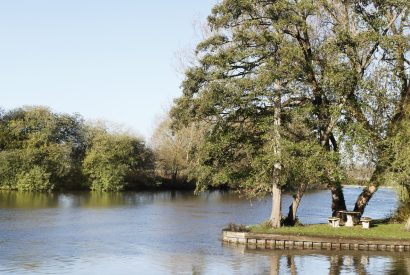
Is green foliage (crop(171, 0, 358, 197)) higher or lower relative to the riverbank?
higher

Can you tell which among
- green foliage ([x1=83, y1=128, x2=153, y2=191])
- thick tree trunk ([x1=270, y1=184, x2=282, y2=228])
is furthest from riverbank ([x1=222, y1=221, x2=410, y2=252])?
green foliage ([x1=83, y1=128, x2=153, y2=191])

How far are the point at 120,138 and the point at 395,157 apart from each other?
2247 inches

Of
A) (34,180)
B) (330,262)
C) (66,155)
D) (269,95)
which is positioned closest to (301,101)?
(269,95)

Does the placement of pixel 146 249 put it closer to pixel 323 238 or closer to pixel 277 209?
pixel 277 209

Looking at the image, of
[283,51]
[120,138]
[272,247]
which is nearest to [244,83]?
[283,51]

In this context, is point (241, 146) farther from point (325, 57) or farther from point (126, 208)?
point (126, 208)

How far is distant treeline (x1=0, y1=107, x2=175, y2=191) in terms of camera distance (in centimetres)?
7625

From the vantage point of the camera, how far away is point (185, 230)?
36656 mm

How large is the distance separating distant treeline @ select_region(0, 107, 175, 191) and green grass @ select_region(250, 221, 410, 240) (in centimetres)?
5046

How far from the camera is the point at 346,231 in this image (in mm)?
30703

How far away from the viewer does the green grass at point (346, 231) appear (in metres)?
29.5

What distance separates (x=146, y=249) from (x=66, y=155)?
53.5 m

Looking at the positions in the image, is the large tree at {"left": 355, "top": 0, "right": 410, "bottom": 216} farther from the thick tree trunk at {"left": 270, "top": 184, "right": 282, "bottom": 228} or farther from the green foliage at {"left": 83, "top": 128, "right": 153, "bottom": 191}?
the green foliage at {"left": 83, "top": 128, "right": 153, "bottom": 191}

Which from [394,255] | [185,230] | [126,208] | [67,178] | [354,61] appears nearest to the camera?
[394,255]
